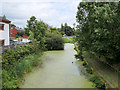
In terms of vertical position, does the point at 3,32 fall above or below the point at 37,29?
below

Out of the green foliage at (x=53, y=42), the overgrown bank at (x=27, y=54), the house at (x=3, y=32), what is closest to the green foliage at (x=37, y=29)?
the overgrown bank at (x=27, y=54)

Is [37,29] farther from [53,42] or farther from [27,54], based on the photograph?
[53,42]

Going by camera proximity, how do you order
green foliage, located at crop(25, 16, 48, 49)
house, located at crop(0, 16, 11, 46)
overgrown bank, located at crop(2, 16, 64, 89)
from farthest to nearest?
green foliage, located at crop(25, 16, 48, 49)
house, located at crop(0, 16, 11, 46)
overgrown bank, located at crop(2, 16, 64, 89)

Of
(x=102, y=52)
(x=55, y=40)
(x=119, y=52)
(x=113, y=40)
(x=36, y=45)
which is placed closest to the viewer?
(x=113, y=40)

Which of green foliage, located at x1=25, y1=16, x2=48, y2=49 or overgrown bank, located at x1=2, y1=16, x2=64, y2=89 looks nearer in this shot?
overgrown bank, located at x1=2, y1=16, x2=64, y2=89

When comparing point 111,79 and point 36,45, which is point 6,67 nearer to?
point 111,79

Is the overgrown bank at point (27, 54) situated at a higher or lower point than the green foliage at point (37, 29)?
lower

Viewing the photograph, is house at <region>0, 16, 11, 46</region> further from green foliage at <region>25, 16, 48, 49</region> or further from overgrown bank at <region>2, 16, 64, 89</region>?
green foliage at <region>25, 16, 48, 49</region>

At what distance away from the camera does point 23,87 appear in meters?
5.46

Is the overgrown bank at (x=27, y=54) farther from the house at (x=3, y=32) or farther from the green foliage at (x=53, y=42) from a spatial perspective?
the house at (x=3, y=32)

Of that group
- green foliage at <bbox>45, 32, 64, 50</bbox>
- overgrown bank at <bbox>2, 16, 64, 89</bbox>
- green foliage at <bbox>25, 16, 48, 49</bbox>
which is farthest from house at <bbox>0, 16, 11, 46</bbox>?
green foliage at <bbox>45, 32, 64, 50</bbox>

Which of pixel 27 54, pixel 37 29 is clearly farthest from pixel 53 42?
Result: pixel 27 54

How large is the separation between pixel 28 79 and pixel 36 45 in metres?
6.54

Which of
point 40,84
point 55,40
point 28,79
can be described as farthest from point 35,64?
point 55,40
